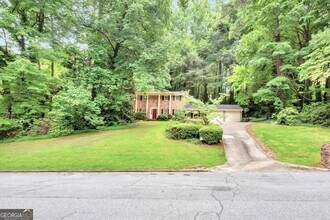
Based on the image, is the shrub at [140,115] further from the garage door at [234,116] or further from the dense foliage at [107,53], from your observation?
the garage door at [234,116]

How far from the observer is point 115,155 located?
1170cm

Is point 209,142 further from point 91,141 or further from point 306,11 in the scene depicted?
point 306,11

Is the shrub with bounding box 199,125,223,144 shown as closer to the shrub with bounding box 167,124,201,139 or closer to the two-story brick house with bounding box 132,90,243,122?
the shrub with bounding box 167,124,201,139

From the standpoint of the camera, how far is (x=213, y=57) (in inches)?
1519

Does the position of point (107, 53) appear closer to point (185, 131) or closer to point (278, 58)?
point (185, 131)

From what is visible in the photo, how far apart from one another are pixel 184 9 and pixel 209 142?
38932 mm

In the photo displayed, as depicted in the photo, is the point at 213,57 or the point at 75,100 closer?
the point at 75,100

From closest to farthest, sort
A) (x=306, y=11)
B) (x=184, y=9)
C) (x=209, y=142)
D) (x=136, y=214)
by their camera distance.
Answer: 1. (x=136, y=214)
2. (x=209, y=142)
3. (x=306, y=11)
4. (x=184, y=9)

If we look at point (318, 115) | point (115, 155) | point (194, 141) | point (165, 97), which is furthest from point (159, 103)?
point (115, 155)

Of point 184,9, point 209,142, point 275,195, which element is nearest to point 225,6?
point 184,9

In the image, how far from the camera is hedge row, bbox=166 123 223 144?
13.7 meters

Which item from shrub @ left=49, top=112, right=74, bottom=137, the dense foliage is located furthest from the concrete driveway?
Answer: shrub @ left=49, top=112, right=74, bottom=137

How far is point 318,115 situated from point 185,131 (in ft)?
43.5

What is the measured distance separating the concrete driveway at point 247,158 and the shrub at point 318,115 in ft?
25.0
